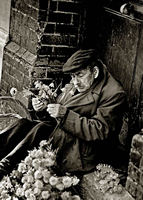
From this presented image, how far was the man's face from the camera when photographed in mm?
5075

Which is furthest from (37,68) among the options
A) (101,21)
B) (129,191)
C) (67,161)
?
(129,191)

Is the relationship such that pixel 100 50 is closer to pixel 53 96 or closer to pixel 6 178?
pixel 53 96

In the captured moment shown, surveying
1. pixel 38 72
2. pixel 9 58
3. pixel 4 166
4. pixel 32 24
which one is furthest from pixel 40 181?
pixel 9 58

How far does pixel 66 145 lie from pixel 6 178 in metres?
0.61

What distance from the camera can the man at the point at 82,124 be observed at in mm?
5000

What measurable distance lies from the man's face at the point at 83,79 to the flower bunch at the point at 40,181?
590 millimetres

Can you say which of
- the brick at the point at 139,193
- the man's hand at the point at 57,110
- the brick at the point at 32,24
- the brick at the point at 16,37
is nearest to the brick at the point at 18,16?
the brick at the point at 16,37

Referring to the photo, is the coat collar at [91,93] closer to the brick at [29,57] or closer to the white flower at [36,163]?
the white flower at [36,163]

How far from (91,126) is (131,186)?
2.01 feet

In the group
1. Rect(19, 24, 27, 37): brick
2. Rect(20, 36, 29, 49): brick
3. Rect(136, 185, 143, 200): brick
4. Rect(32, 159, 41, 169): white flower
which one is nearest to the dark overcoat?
Rect(32, 159, 41, 169): white flower

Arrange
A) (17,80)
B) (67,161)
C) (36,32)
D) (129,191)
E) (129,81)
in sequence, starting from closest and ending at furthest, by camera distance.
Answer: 1. (129,191)
2. (67,161)
3. (129,81)
4. (36,32)
5. (17,80)

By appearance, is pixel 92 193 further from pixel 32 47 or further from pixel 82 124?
pixel 32 47

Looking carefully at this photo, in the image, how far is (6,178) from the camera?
16.6 ft

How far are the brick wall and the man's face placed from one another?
0.98 meters
